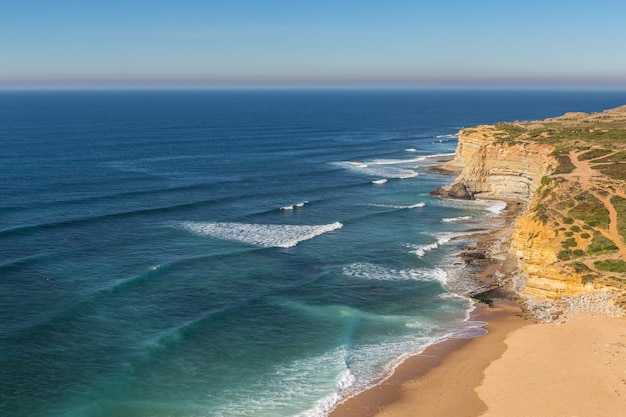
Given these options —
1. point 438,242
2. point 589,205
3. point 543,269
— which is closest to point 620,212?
point 589,205

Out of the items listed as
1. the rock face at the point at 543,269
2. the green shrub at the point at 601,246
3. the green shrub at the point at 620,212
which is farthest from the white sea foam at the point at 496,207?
the green shrub at the point at 601,246

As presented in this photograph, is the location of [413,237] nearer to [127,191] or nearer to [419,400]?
[419,400]

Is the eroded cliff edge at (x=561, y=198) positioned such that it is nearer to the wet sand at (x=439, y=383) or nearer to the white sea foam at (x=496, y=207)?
the white sea foam at (x=496, y=207)

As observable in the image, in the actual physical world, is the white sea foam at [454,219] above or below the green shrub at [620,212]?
below

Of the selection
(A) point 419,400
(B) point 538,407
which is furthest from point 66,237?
(B) point 538,407

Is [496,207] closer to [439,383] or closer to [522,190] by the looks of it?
[522,190]
